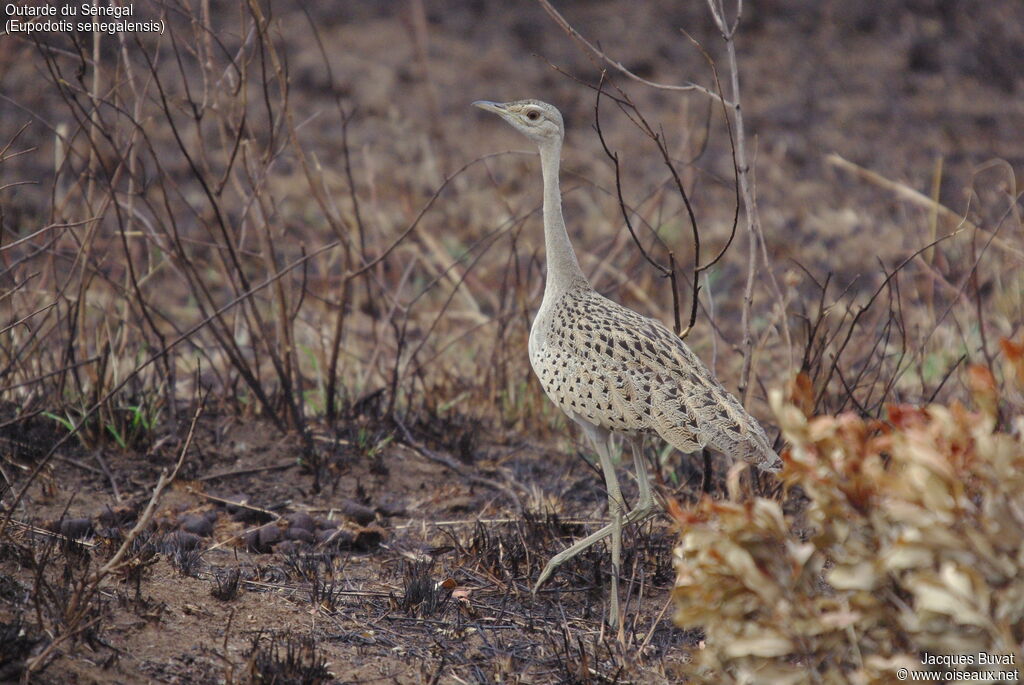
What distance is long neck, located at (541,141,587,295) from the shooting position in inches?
151

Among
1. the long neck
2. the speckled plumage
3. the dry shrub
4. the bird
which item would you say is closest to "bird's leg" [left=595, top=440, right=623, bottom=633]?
the bird

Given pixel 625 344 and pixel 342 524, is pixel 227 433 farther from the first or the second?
pixel 625 344

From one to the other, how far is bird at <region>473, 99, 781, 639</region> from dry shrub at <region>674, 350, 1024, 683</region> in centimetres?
78

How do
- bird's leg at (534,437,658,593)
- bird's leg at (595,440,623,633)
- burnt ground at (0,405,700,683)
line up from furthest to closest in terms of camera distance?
bird's leg at (534,437,658,593)
bird's leg at (595,440,623,633)
burnt ground at (0,405,700,683)

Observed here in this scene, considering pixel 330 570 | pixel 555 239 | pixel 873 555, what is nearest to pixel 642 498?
pixel 555 239

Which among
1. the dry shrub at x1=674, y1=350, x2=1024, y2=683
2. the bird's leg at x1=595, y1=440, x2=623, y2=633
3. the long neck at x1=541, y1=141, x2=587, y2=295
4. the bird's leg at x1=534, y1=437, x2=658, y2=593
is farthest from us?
the long neck at x1=541, y1=141, x2=587, y2=295

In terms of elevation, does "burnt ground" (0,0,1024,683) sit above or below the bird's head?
below

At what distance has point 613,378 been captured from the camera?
3502 millimetres

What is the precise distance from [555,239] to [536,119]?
457 mm

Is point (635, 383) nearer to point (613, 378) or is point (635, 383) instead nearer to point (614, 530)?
point (613, 378)

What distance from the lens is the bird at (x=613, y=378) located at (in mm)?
3381

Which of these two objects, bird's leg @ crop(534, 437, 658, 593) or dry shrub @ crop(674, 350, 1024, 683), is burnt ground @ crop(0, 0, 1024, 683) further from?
dry shrub @ crop(674, 350, 1024, 683)

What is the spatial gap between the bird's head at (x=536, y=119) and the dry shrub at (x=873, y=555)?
1.79m

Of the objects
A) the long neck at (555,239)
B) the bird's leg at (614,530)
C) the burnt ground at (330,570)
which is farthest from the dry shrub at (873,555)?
the long neck at (555,239)
